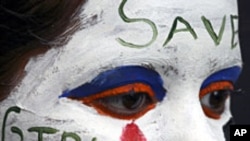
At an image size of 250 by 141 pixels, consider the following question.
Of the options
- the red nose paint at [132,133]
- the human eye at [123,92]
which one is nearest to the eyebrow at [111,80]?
the human eye at [123,92]

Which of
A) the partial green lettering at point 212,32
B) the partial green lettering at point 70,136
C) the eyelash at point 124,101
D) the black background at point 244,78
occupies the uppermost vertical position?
the black background at point 244,78

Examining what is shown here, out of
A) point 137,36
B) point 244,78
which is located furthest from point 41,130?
point 244,78

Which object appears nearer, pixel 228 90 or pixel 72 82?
pixel 72 82

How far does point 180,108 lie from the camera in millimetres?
1969

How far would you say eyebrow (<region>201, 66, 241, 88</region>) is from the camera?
6.72ft

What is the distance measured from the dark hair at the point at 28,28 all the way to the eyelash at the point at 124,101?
15 cm

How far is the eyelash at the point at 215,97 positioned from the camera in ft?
6.79

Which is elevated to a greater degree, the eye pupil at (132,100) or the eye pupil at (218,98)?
the eye pupil at (218,98)

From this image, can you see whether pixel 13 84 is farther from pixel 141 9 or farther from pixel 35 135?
pixel 141 9

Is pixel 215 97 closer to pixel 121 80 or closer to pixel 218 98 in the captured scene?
pixel 218 98

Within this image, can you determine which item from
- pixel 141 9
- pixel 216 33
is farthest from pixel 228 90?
pixel 141 9

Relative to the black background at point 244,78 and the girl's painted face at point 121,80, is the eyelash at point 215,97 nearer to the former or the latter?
the girl's painted face at point 121,80

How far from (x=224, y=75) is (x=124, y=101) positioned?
0.29 metres

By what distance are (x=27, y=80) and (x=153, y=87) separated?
0.29m
